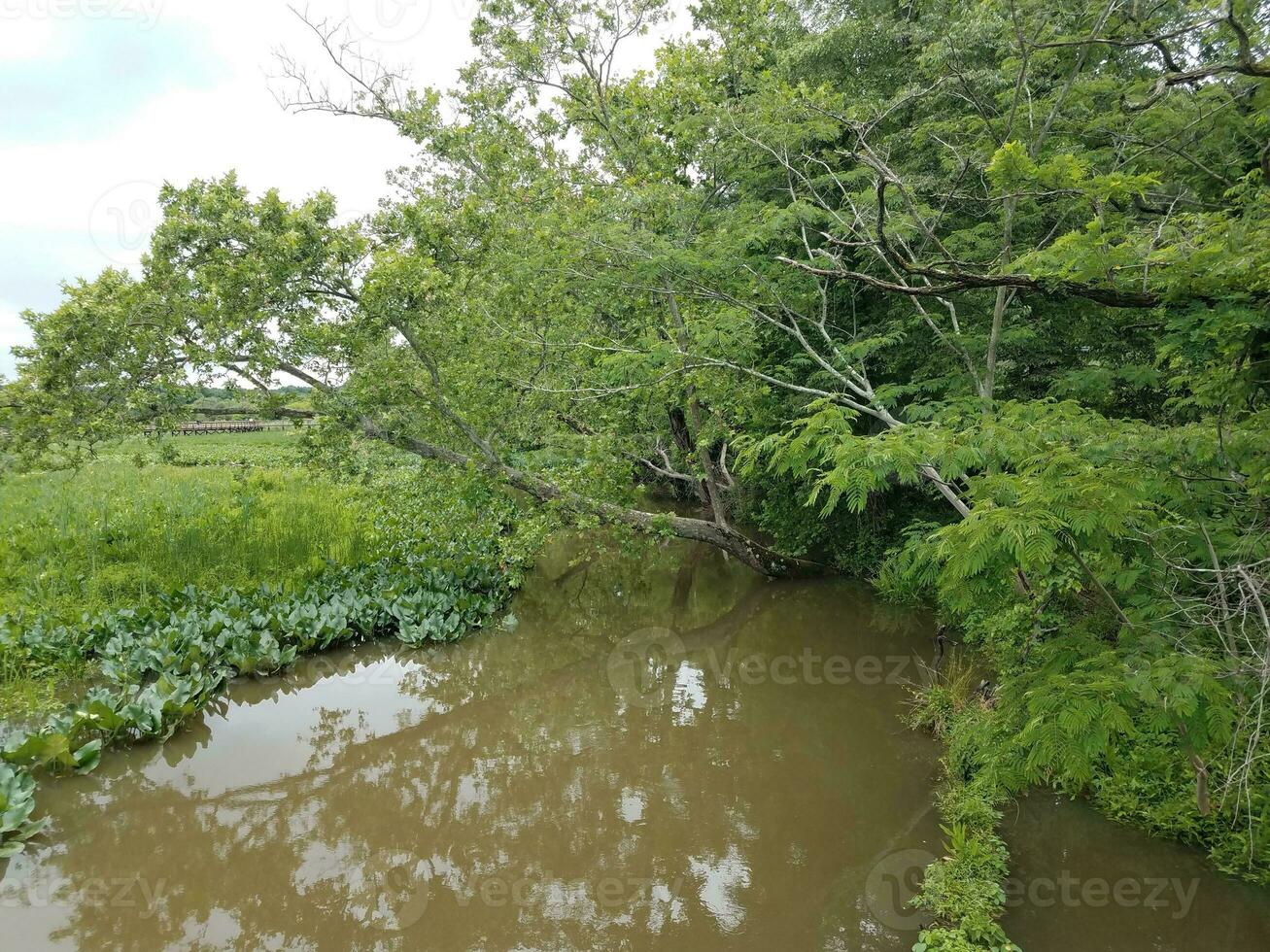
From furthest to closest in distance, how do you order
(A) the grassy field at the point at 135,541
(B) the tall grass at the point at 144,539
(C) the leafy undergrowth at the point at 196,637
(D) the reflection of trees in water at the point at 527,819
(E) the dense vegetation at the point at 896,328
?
1. (B) the tall grass at the point at 144,539
2. (A) the grassy field at the point at 135,541
3. (C) the leafy undergrowth at the point at 196,637
4. (D) the reflection of trees in water at the point at 527,819
5. (E) the dense vegetation at the point at 896,328

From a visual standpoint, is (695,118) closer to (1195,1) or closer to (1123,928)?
(1195,1)

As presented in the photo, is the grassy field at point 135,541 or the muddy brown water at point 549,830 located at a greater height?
the grassy field at point 135,541

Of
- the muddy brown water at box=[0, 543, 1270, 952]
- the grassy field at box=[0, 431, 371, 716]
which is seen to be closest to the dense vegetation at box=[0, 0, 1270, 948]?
the muddy brown water at box=[0, 543, 1270, 952]

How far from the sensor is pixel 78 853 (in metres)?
4.91

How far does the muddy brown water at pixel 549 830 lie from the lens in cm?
434

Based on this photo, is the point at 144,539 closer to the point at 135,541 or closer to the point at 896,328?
the point at 135,541

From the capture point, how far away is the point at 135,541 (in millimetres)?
9141

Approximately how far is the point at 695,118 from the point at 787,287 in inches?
96.0

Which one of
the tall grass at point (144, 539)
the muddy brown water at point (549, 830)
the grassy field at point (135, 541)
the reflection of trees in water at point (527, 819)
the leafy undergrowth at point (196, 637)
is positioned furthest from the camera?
the tall grass at point (144, 539)

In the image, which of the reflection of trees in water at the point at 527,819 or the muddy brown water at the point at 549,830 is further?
the reflection of trees in water at the point at 527,819

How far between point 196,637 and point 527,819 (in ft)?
15.0

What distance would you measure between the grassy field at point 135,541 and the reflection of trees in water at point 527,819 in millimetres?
2219

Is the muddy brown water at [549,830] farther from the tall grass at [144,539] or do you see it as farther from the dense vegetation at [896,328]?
the tall grass at [144,539]

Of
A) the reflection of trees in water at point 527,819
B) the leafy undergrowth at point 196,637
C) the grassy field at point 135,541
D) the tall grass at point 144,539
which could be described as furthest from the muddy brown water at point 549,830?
the tall grass at point 144,539
